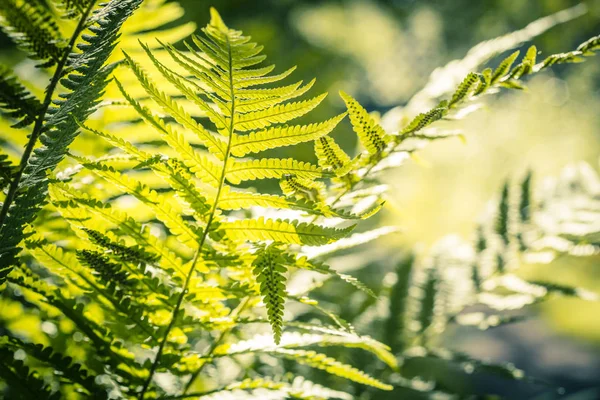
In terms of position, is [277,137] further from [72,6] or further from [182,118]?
[72,6]

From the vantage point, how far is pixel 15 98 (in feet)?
1.20

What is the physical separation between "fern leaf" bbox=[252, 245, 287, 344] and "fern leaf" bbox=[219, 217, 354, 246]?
0.02 metres

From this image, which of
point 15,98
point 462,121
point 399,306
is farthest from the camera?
point 462,121

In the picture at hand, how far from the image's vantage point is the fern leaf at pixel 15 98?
0.36m

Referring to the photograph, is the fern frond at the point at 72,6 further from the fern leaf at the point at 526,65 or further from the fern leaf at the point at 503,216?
the fern leaf at the point at 503,216

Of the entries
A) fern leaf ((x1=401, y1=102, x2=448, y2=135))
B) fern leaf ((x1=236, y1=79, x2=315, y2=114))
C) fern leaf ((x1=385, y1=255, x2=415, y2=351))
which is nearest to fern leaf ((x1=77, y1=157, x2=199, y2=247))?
fern leaf ((x1=236, y1=79, x2=315, y2=114))

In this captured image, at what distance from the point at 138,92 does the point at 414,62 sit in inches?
228

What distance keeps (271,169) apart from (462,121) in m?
3.46

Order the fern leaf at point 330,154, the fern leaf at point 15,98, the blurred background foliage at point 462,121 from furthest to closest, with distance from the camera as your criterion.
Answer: the blurred background foliage at point 462,121 < the fern leaf at point 330,154 < the fern leaf at point 15,98

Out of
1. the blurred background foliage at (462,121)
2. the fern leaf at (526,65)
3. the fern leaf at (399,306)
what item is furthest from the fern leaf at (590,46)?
the fern leaf at (399,306)

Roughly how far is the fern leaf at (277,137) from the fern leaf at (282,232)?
0.07 meters

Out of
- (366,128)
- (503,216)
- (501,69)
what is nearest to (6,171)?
(366,128)

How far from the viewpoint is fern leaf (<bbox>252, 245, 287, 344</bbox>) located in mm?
410

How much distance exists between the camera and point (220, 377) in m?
0.86
